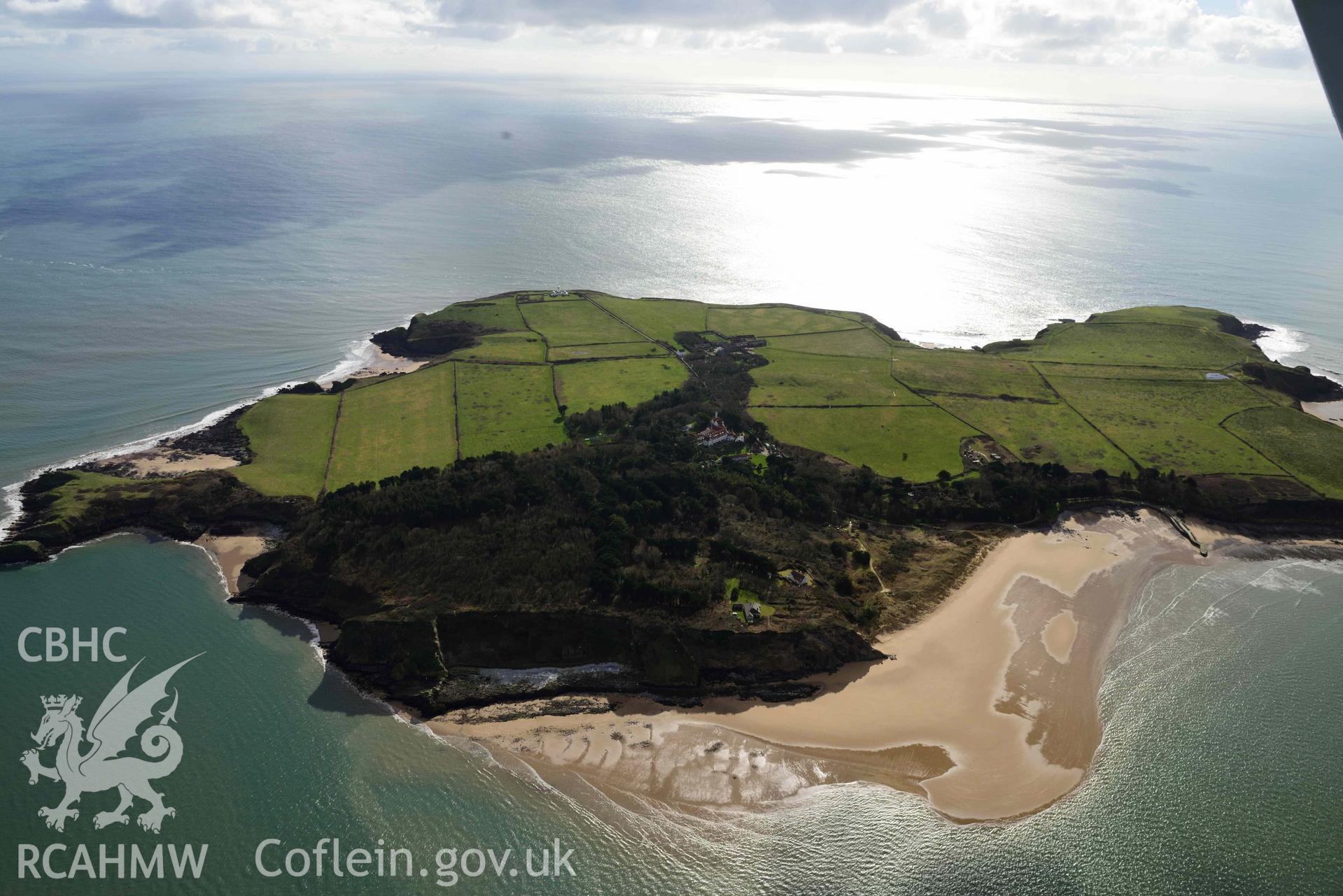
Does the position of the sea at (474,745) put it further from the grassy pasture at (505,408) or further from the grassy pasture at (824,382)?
the grassy pasture at (824,382)

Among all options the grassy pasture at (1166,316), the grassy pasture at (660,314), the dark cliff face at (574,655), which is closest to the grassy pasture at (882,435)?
the dark cliff face at (574,655)

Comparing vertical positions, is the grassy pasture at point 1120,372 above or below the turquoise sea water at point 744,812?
above

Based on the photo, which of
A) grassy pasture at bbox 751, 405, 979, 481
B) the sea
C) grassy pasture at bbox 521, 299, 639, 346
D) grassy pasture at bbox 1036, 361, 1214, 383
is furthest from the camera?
grassy pasture at bbox 521, 299, 639, 346

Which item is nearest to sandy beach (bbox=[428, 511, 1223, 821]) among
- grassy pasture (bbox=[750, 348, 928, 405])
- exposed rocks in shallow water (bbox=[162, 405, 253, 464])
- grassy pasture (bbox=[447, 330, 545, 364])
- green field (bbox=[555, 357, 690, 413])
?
grassy pasture (bbox=[750, 348, 928, 405])

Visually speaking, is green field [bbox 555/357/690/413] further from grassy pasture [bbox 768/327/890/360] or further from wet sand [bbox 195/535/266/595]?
wet sand [bbox 195/535/266/595]

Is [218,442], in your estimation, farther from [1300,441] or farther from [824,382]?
[1300,441]
